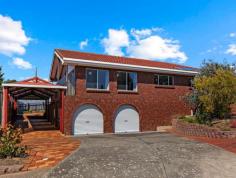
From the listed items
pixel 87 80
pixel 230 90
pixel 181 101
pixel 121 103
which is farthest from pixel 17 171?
pixel 181 101

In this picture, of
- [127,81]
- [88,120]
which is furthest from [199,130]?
[88,120]

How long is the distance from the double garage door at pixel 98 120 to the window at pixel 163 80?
12.1ft

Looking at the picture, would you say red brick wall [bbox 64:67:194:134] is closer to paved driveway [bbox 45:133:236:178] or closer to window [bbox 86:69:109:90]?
window [bbox 86:69:109:90]

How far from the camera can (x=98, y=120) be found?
20.1 m

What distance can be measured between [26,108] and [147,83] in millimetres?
34335

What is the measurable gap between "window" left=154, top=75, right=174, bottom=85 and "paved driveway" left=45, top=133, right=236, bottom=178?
1084 cm

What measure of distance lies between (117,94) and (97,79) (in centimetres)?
215

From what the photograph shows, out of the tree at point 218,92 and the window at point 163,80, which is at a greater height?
the window at point 163,80

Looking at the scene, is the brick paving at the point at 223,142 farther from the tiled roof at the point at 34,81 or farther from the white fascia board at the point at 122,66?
Answer: the tiled roof at the point at 34,81

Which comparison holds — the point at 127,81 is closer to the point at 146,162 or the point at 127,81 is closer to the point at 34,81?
the point at 34,81

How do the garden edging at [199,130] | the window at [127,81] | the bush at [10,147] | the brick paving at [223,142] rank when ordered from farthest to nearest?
the window at [127,81] → the garden edging at [199,130] → the brick paving at [223,142] → the bush at [10,147]

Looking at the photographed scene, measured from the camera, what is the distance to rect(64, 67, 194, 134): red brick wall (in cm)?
1927

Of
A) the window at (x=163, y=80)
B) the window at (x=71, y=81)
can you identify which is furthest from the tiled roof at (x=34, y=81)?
the window at (x=163, y=80)

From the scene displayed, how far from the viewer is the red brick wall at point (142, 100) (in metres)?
19.3
